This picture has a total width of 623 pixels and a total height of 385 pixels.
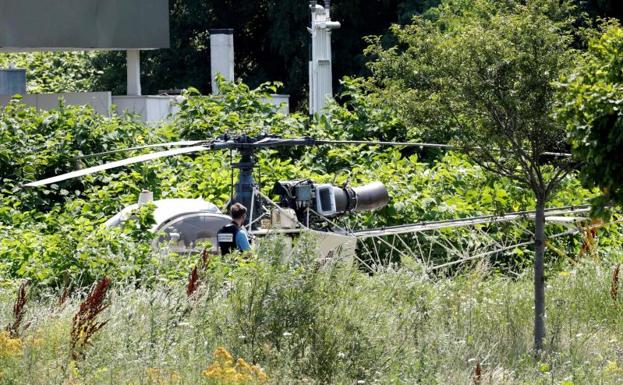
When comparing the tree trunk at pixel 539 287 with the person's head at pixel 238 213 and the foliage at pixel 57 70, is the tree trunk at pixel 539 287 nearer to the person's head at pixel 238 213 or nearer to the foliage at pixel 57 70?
the person's head at pixel 238 213

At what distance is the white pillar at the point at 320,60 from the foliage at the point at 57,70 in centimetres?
1502

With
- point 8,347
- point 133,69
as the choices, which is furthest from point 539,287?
point 133,69

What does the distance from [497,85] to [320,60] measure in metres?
14.0

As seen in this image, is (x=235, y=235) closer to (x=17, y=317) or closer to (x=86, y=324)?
(x=17, y=317)

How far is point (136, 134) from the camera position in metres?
20.5

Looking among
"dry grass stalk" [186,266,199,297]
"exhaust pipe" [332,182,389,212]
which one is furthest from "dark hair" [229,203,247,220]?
"dry grass stalk" [186,266,199,297]

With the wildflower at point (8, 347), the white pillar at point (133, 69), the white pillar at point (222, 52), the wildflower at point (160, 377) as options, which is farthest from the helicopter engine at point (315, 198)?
the white pillar at point (133, 69)

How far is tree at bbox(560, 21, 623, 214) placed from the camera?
25.7ft

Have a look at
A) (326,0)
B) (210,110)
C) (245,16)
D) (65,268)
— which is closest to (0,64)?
(245,16)

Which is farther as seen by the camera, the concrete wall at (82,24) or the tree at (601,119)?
the concrete wall at (82,24)

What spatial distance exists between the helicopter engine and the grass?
2.97 meters

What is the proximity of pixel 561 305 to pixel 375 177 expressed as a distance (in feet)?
23.1

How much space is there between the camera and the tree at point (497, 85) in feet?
36.1

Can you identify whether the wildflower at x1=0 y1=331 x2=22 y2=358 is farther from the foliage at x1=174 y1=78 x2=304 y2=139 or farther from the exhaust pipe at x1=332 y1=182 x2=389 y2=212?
the foliage at x1=174 y1=78 x2=304 y2=139
